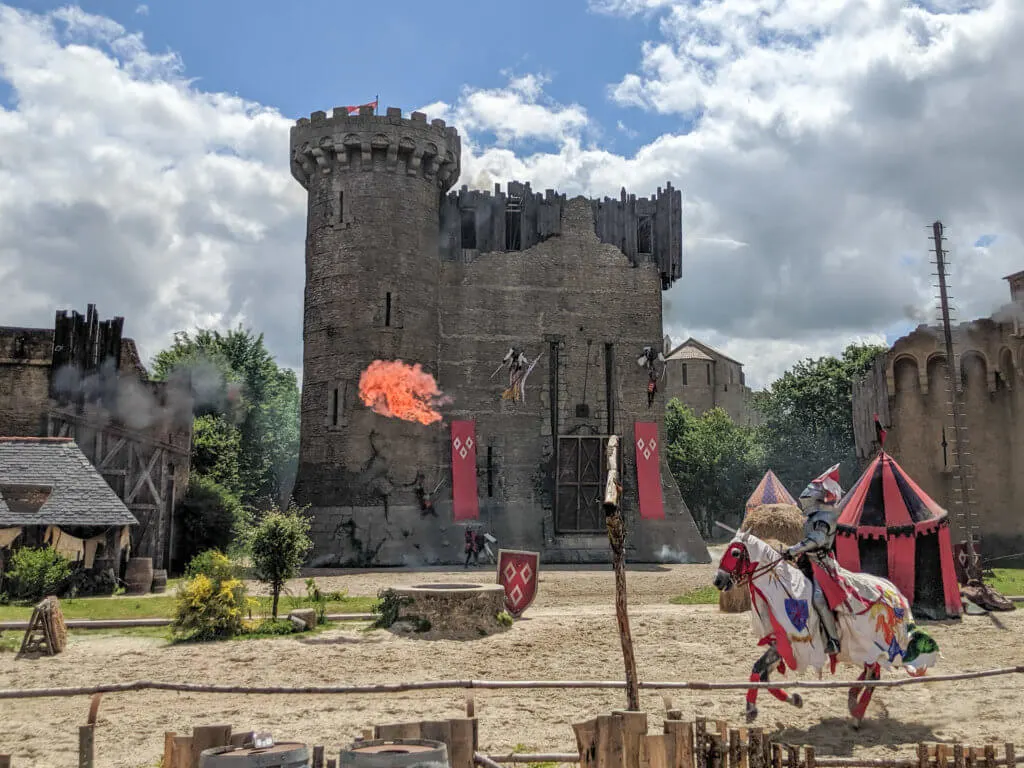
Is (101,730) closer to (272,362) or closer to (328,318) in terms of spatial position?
(328,318)

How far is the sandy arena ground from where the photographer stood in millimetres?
9203

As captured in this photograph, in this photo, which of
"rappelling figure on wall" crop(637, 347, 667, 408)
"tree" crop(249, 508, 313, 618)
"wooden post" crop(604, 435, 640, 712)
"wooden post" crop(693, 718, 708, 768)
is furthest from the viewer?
"rappelling figure on wall" crop(637, 347, 667, 408)

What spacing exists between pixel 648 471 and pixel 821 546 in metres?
24.4

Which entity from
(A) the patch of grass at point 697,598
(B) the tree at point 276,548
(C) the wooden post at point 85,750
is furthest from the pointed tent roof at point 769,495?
(C) the wooden post at point 85,750

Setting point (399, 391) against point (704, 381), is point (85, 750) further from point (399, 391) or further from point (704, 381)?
point (704, 381)

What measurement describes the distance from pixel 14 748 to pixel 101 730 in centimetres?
81

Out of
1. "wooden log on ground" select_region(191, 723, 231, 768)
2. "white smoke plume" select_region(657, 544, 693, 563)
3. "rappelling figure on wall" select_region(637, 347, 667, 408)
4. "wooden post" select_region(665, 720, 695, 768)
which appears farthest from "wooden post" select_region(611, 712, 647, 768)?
"rappelling figure on wall" select_region(637, 347, 667, 408)

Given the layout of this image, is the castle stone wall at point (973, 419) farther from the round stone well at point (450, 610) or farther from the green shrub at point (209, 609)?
the green shrub at point (209, 609)

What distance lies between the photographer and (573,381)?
34562 millimetres

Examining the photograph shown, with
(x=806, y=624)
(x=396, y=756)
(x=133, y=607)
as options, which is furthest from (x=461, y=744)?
(x=133, y=607)

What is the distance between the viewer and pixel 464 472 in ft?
107

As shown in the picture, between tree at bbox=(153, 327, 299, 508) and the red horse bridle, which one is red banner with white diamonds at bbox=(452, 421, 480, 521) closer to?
tree at bbox=(153, 327, 299, 508)

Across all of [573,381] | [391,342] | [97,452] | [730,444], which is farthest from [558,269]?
[730,444]

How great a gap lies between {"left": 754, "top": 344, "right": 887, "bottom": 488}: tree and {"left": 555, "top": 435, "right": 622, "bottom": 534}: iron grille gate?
2130 centimetres
